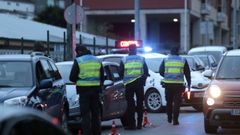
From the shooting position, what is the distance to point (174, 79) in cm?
1467

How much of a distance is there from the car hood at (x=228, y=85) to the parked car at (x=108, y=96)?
83.1 inches

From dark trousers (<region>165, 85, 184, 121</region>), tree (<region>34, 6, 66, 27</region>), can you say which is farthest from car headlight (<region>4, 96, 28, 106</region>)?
tree (<region>34, 6, 66, 27</region>)

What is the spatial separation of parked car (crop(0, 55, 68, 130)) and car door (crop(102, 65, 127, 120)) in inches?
65.0

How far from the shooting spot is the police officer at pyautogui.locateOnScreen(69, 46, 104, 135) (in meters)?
10.9

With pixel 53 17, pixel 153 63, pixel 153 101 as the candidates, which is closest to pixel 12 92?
pixel 153 101

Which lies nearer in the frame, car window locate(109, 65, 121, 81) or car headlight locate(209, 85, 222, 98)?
car headlight locate(209, 85, 222, 98)

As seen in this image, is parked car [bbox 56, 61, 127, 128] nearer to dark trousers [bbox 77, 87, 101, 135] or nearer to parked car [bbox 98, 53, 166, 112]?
dark trousers [bbox 77, 87, 101, 135]

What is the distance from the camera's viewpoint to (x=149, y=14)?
60.8 m

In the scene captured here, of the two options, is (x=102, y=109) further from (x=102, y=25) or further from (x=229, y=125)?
(x=102, y=25)

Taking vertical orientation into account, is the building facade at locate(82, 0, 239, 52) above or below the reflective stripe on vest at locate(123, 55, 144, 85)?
above

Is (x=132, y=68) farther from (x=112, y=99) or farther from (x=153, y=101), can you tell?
(x=153, y=101)

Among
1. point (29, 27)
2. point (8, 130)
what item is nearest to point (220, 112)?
point (8, 130)

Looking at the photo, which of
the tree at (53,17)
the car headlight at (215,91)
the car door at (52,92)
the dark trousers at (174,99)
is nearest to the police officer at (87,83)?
the car door at (52,92)

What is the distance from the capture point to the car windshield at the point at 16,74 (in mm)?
10109
